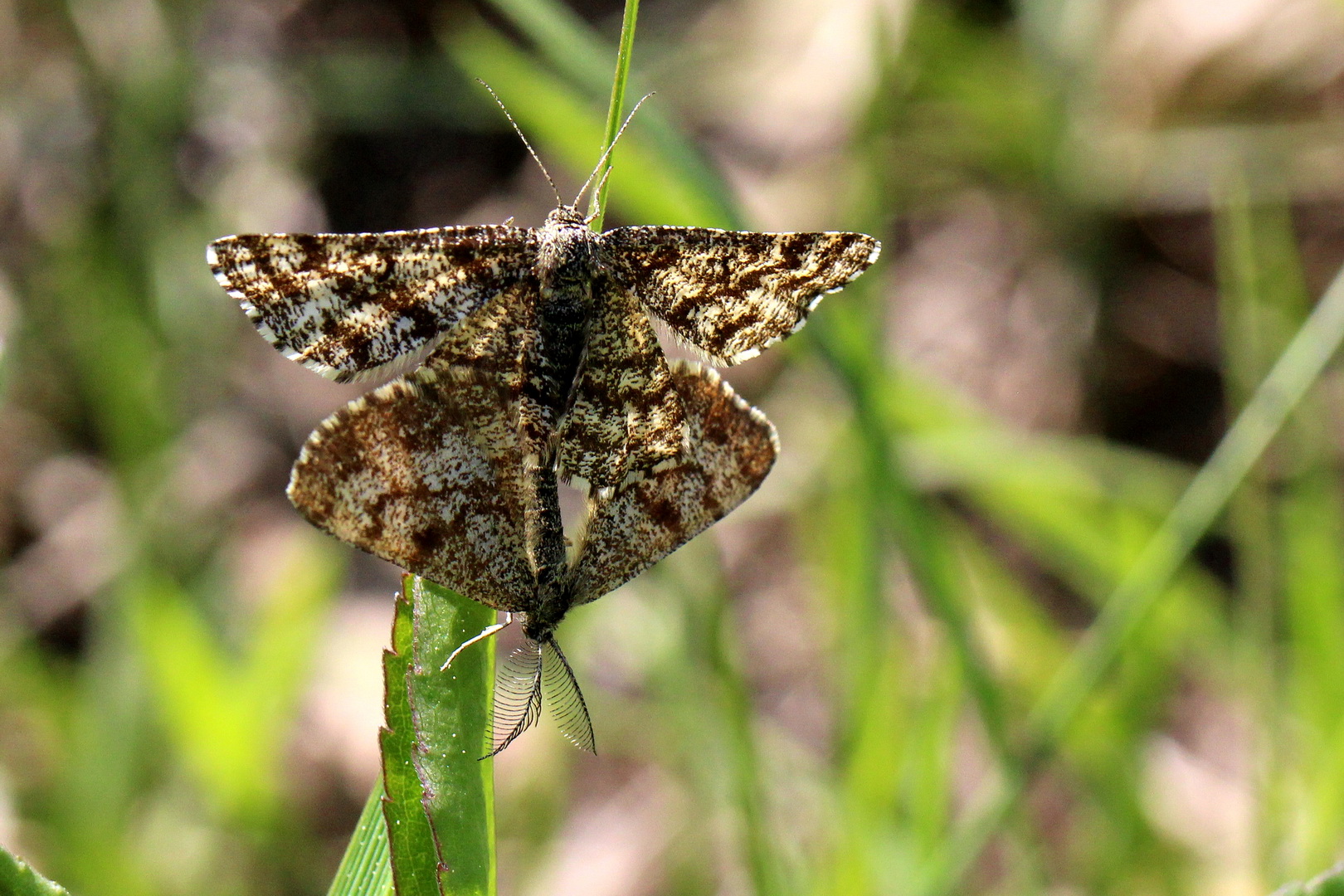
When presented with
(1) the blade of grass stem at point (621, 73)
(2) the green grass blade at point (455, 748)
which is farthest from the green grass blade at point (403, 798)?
(1) the blade of grass stem at point (621, 73)

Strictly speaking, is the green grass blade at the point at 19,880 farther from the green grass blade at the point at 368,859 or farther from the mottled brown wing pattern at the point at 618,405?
the mottled brown wing pattern at the point at 618,405

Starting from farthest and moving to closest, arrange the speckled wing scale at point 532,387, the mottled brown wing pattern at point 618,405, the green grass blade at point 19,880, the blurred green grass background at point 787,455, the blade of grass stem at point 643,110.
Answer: the blurred green grass background at point 787,455
the blade of grass stem at point 643,110
the mottled brown wing pattern at point 618,405
the speckled wing scale at point 532,387
the green grass blade at point 19,880

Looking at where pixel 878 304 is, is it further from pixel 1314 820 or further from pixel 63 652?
pixel 63 652

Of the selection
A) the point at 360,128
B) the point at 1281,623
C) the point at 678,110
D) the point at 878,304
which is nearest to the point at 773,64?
the point at 678,110

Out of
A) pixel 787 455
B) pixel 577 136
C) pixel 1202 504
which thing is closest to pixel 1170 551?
pixel 1202 504

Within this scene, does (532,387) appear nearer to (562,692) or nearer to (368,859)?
(562,692)

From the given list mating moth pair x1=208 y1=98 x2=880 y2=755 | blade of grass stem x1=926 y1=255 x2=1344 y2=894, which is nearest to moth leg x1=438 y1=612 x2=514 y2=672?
mating moth pair x1=208 y1=98 x2=880 y2=755
